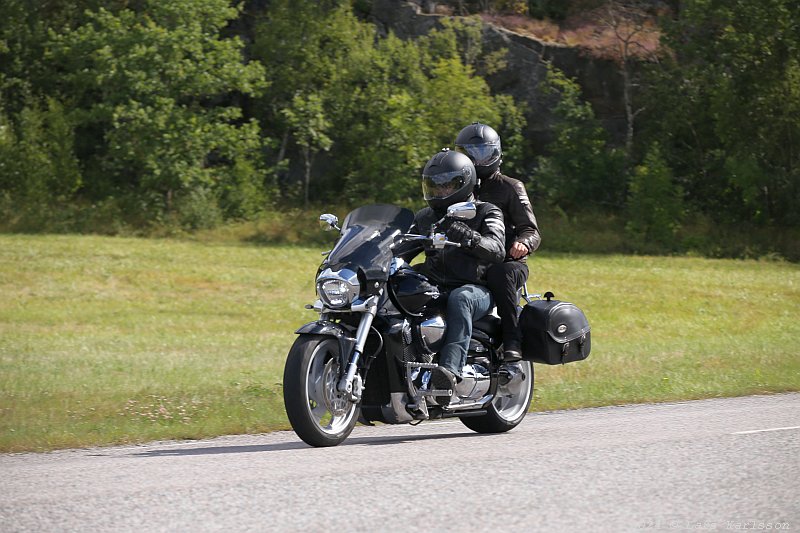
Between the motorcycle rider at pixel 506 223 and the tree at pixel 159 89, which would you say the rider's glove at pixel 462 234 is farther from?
the tree at pixel 159 89

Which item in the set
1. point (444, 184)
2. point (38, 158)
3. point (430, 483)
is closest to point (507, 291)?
point (444, 184)

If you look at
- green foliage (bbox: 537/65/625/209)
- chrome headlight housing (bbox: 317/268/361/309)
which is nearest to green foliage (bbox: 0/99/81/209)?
green foliage (bbox: 537/65/625/209)

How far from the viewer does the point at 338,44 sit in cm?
5378

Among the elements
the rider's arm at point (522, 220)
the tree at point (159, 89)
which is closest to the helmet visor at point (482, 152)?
the rider's arm at point (522, 220)

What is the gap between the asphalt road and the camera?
595 centimetres

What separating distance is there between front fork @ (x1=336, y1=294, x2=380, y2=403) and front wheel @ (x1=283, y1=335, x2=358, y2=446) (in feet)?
0.35

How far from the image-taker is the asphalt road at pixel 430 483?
5.95 m

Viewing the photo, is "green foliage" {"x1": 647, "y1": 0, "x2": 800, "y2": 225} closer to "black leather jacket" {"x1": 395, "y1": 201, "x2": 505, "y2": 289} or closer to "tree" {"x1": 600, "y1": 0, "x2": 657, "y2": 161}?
"tree" {"x1": 600, "y1": 0, "x2": 657, "y2": 161}

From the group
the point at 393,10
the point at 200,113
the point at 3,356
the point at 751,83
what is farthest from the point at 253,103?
the point at 3,356

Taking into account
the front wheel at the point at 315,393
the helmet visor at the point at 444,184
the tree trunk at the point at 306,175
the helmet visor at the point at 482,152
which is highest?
the helmet visor at the point at 482,152

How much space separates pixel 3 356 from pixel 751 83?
36.8 meters

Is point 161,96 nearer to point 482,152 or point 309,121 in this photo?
point 309,121

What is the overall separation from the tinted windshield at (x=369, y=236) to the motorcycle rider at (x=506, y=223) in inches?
39.7

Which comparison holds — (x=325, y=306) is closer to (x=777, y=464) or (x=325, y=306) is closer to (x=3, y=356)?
(x=777, y=464)
